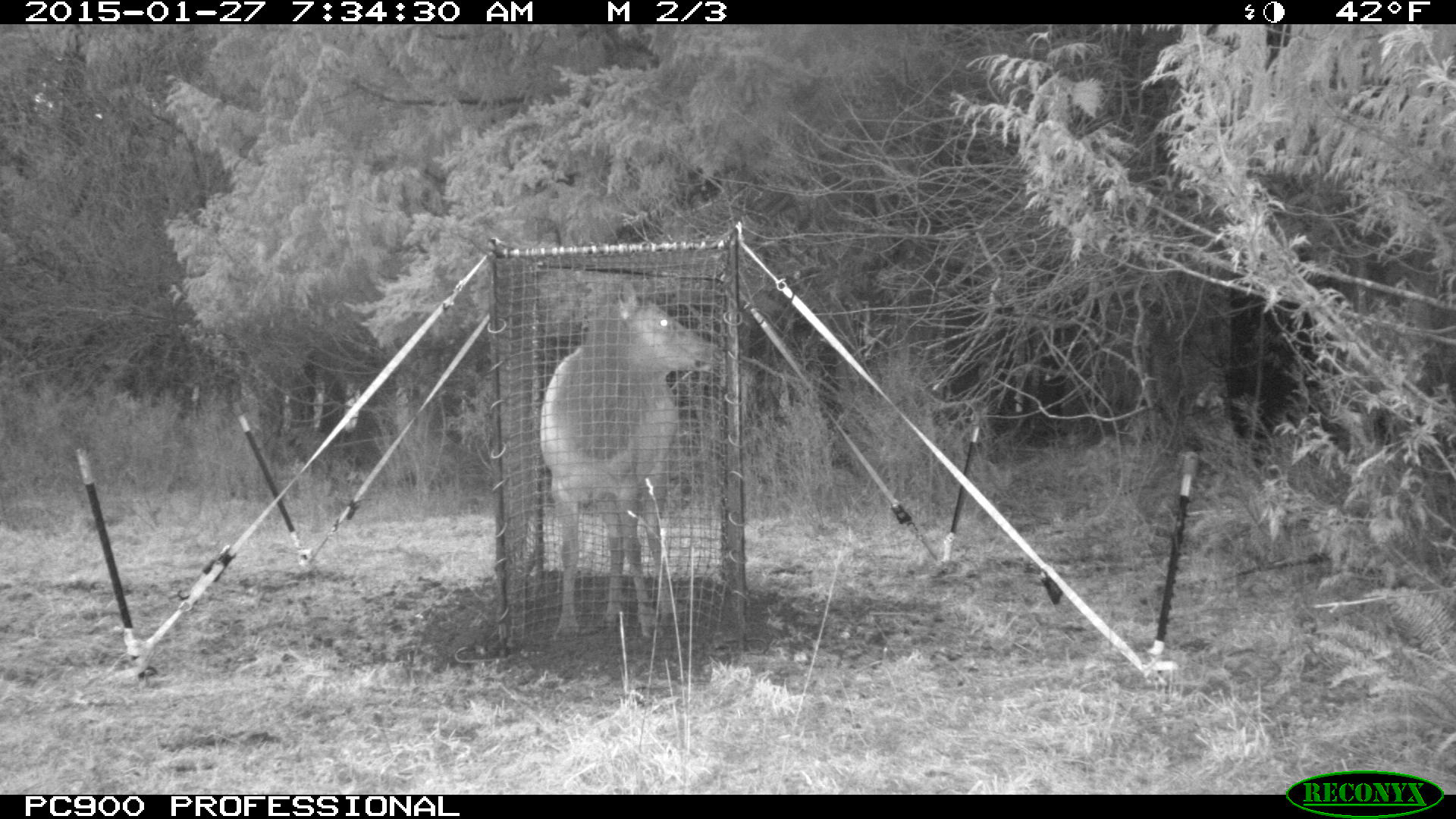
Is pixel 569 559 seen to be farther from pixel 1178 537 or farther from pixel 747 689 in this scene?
pixel 1178 537

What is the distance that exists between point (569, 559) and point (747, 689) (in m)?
1.33

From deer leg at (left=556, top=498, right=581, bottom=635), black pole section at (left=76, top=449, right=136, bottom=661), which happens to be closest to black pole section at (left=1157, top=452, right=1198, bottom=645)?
deer leg at (left=556, top=498, right=581, bottom=635)

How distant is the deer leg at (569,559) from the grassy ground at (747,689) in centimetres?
38

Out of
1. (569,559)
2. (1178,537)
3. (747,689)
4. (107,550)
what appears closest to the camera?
(1178,537)

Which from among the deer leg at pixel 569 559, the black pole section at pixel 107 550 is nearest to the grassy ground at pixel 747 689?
the black pole section at pixel 107 550

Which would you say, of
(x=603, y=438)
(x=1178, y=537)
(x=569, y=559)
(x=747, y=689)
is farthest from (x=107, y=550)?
(x=1178, y=537)

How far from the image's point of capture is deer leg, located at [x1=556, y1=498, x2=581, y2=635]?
620cm

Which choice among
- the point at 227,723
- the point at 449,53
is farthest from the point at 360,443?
the point at 227,723

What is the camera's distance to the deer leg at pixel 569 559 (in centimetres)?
620

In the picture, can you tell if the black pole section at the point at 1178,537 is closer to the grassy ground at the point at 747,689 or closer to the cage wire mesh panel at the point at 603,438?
the grassy ground at the point at 747,689

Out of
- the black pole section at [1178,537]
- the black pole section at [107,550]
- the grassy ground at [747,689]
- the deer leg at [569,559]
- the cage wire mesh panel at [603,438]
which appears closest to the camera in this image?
the grassy ground at [747,689]

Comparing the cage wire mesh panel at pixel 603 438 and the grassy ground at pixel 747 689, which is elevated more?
the cage wire mesh panel at pixel 603 438

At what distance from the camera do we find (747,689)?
17.5 feet

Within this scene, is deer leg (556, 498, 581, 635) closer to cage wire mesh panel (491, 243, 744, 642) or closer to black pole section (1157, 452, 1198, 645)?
cage wire mesh panel (491, 243, 744, 642)
